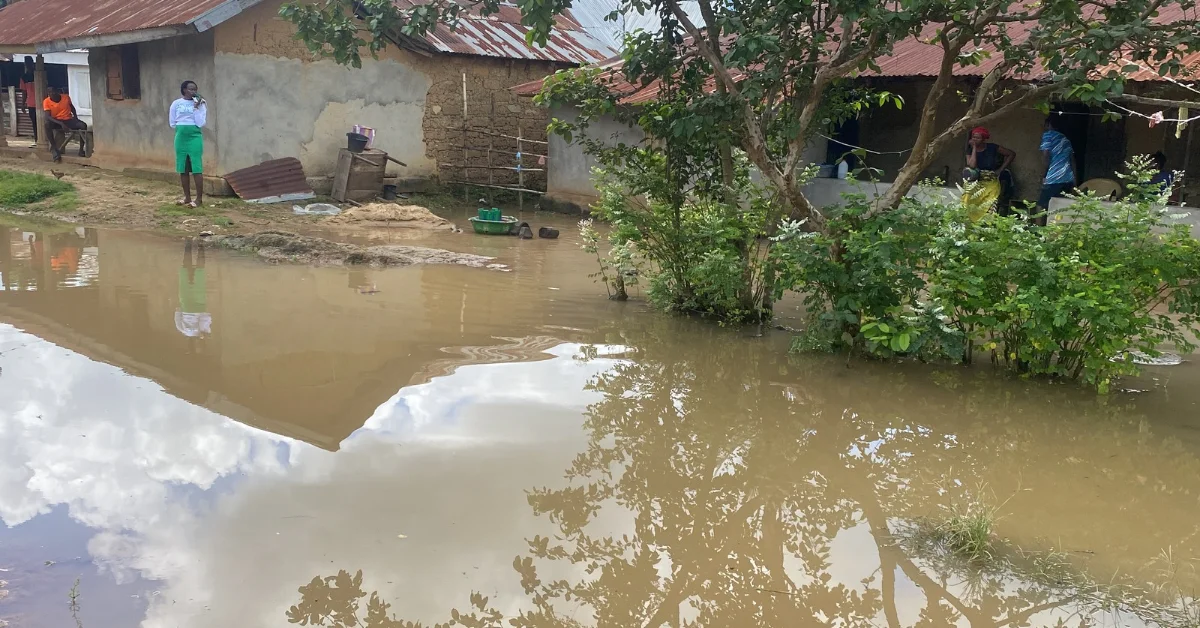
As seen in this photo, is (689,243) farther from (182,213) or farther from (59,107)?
(59,107)

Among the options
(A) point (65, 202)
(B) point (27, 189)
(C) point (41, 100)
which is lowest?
(A) point (65, 202)

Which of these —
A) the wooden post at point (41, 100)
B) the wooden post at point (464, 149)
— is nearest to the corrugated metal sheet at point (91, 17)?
the wooden post at point (41, 100)

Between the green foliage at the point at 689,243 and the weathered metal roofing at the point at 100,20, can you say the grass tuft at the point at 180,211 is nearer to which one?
the weathered metal roofing at the point at 100,20

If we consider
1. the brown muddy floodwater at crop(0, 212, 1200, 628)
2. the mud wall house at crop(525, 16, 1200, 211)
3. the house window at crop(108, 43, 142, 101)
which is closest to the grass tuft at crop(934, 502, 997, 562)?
the brown muddy floodwater at crop(0, 212, 1200, 628)

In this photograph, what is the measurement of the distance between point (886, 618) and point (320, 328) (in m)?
4.94

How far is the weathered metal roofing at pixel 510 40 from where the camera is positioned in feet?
54.1

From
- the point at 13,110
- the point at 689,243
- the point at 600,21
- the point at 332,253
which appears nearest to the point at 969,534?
the point at 689,243

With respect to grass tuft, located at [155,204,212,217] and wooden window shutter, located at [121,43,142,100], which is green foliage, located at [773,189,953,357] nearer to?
grass tuft, located at [155,204,212,217]

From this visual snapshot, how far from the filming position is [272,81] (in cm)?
1483

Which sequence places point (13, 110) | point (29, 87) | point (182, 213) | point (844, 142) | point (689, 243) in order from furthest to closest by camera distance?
point (13, 110) → point (29, 87) → point (844, 142) → point (182, 213) → point (689, 243)

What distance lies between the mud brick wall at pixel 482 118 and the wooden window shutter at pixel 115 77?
5025mm

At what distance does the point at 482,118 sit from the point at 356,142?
9.59 ft

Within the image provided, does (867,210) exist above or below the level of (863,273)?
above

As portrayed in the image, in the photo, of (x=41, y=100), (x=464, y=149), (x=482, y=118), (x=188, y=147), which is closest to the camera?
(x=188, y=147)
